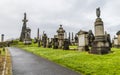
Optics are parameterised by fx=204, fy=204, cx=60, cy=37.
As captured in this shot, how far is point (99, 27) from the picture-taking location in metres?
20.8

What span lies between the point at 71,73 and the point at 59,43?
21.8 meters

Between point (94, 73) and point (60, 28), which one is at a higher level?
point (60, 28)

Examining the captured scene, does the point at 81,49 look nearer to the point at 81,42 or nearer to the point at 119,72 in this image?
the point at 81,42

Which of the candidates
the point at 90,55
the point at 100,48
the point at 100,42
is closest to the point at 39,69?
the point at 90,55

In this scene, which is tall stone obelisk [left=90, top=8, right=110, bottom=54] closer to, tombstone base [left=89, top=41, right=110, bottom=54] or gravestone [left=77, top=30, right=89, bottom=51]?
tombstone base [left=89, top=41, right=110, bottom=54]

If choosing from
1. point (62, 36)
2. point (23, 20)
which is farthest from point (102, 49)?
point (23, 20)

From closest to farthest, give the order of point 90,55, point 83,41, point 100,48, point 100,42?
point 90,55 < point 100,48 < point 100,42 < point 83,41

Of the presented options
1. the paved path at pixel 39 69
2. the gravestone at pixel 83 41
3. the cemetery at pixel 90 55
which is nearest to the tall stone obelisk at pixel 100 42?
the cemetery at pixel 90 55

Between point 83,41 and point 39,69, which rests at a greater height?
point 83,41

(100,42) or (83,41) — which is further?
(83,41)

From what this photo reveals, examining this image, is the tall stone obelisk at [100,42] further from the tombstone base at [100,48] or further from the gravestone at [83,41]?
the gravestone at [83,41]

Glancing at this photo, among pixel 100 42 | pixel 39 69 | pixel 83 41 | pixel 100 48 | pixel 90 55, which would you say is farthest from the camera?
pixel 83 41

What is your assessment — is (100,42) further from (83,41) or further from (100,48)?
(83,41)

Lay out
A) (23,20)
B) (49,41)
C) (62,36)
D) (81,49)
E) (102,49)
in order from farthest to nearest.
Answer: (23,20) → (49,41) → (62,36) → (81,49) → (102,49)
